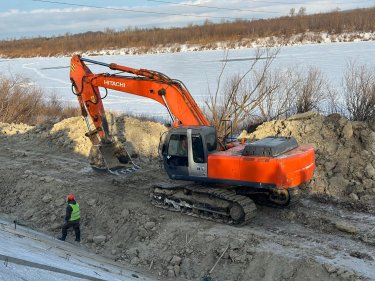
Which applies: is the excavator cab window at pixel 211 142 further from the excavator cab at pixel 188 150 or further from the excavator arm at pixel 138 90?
the excavator arm at pixel 138 90

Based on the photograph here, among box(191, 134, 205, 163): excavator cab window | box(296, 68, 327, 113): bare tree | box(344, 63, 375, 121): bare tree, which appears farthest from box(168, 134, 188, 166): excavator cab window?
box(296, 68, 327, 113): bare tree

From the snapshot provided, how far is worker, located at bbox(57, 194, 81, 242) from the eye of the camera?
908 centimetres

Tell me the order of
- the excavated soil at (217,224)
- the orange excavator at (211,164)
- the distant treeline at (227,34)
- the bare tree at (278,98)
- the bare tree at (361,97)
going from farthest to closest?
the distant treeline at (227,34), the bare tree at (278,98), the bare tree at (361,97), the orange excavator at (211,164), the excavated soil at (217,224)

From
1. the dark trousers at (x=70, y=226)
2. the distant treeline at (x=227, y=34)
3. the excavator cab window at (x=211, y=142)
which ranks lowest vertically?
the dark trousers at (x=70, y=226)

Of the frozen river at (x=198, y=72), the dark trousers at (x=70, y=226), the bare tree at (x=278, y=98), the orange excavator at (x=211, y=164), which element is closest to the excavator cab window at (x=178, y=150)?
the orange excavator at (x=211, y=164)

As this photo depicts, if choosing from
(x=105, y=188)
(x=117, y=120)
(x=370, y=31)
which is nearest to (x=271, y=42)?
(x=370, y=31)

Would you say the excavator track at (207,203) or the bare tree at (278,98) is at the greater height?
the bare tree at (278,98)

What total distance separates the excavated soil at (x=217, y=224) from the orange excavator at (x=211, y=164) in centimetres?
31

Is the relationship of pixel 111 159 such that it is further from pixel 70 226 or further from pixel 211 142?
pixel 211 142

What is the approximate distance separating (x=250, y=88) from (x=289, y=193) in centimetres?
927

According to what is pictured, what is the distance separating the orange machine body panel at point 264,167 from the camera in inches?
328

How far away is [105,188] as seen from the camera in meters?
11.2

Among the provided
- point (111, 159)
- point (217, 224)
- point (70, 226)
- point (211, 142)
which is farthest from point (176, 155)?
point (111, 159)

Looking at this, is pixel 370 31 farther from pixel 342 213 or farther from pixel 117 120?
pixel 342 213
